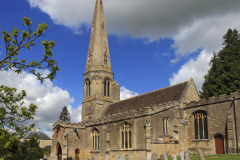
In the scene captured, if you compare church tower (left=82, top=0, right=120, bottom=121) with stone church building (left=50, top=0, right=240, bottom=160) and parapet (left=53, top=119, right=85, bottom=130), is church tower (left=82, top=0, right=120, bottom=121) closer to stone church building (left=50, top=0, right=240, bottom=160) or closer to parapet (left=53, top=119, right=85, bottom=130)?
stone church building (left=50, top=0, right=240, bottom=160)

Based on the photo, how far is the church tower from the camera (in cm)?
4066

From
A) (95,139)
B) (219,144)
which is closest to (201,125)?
(219,144)

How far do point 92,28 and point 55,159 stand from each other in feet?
83.2

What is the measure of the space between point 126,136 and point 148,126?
4.41 metres

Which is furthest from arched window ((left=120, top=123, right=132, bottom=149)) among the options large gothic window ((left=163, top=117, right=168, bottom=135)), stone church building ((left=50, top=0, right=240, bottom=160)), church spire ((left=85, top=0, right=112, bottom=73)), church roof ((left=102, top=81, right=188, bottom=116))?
church spire ((left=85, top=0, right=112, bottom=73))

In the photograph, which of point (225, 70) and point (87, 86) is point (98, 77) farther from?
point (225, 70)

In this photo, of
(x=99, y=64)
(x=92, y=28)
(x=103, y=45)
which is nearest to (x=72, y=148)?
(x=99, y=64)

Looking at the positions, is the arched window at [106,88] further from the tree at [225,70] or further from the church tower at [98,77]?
the tree at [225,70]

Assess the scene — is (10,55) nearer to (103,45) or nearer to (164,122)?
(164,122)

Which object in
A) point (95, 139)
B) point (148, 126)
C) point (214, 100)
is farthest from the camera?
point (95, 139)

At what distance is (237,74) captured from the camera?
3017 cm

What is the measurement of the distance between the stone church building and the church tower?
178mm

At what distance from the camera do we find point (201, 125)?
1054 inches

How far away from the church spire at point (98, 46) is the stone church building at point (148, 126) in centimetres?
106
